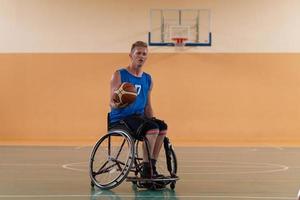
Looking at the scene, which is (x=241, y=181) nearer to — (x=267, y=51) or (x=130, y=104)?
(x=130, y=104)

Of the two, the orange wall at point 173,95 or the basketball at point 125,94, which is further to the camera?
the orange wall at point 173,95

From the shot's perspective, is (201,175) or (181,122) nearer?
(201,175)

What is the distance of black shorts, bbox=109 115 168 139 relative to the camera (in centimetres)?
477

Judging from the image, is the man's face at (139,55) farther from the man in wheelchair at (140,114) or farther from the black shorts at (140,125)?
the black shorts at (140,125)

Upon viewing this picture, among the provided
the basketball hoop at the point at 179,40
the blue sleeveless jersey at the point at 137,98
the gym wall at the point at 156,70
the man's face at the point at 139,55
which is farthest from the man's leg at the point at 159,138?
the basketball hoop at the point at 179,40

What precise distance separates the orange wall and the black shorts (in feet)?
21.9

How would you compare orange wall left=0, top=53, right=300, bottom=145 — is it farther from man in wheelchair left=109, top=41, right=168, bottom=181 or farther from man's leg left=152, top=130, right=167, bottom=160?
man's leg left=152, top=130, right=167, bottom=160

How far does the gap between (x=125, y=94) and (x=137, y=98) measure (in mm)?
274

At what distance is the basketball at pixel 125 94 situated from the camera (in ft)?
15.7

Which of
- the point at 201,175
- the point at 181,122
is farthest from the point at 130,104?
the point at 181,122

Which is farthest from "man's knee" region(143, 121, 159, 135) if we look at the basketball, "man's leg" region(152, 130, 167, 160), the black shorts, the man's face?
the man's face

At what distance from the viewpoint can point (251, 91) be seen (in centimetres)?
1162

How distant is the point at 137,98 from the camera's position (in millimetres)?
5039

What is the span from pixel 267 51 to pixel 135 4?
2.61m
